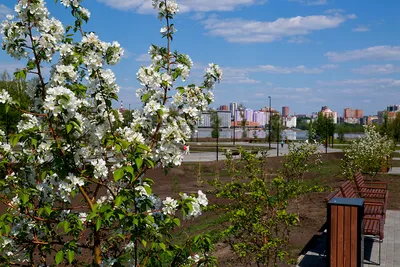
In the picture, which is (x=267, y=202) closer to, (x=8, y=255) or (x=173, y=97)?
(x=173, y=97)

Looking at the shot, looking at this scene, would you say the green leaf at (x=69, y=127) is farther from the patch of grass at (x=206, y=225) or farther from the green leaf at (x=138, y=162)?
the patch of grass at (x=206, y=225)

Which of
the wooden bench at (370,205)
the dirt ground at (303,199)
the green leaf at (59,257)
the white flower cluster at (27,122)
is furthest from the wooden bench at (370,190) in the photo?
the white flower cluster at (27,122)

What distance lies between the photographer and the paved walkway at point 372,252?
6.97 m

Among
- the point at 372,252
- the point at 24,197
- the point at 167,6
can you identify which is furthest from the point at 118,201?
the point at 372,252

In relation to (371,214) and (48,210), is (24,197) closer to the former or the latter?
(48,210)

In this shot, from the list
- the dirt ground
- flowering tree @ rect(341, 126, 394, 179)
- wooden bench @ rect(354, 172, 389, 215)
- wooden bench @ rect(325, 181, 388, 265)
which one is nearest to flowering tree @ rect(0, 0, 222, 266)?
the dirt ground

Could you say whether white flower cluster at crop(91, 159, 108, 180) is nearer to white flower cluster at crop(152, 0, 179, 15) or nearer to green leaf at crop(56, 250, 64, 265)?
green leaf at crop(56, 250, 64, 265)

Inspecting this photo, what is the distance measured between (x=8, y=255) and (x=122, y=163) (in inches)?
44.1

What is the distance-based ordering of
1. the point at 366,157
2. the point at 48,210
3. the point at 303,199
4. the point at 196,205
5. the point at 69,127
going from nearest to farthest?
the point at 69,127, the point at 48,210, the point at 196,205, the point at 303,199, the point at 366,157

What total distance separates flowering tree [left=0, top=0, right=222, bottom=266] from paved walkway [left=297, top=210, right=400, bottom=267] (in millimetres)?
4674

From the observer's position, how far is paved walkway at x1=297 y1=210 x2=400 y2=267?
6967mm

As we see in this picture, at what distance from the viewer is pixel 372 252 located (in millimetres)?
7629

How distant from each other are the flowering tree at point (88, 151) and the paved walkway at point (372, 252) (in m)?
4.67

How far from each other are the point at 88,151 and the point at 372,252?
645 cm
